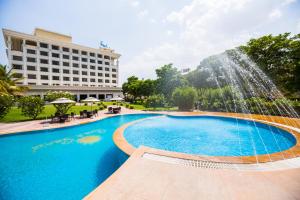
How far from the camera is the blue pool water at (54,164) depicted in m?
5.01

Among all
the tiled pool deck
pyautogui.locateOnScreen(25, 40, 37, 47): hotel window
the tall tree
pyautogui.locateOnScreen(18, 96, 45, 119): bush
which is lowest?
the tiled pool deck

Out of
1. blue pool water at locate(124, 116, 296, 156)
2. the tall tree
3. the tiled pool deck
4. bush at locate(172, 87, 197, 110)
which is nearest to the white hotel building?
the tall tree

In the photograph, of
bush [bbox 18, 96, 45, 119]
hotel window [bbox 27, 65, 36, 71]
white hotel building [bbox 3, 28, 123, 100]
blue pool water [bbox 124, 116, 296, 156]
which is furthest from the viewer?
hotel window [bbox 27, 65, 36, 71]

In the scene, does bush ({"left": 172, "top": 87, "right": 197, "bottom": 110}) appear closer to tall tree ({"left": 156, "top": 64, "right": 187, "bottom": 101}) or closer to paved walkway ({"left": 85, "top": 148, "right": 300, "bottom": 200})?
tall tree ({"left": 156, "top": 64, "right": 187, "bottom": 101})

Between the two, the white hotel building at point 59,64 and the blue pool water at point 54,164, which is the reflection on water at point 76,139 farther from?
the white hotel building at point 59,64

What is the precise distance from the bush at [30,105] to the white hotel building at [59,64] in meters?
25.3

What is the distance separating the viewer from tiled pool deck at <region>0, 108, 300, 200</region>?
330cm

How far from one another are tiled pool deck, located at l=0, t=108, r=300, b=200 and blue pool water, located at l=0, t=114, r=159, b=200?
1951 mm

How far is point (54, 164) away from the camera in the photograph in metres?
6.82

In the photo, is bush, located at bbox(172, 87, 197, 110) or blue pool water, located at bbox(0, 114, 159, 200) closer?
blue pool water, located at bbox(0, 114, 159, 200)

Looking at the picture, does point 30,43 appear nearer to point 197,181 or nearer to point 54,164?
point 54,164

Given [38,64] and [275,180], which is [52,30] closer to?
[38,64]

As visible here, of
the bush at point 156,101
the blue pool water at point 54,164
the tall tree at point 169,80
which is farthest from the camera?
the tall tree at point 169,80

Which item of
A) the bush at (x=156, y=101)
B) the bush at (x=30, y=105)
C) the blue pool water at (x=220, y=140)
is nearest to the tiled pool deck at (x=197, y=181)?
the blue pool water at (x=220, y=140)
